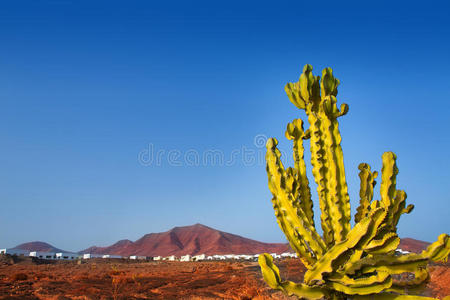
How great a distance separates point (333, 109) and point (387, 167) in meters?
1.07

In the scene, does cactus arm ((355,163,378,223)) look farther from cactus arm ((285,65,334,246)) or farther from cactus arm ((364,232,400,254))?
cactus arm ((364,232,400,254))

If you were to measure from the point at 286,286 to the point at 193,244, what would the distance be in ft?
286

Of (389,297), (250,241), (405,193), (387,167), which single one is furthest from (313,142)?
(250,241)

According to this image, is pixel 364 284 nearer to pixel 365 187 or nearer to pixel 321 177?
pixel 321 177

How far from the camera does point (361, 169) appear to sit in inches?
193

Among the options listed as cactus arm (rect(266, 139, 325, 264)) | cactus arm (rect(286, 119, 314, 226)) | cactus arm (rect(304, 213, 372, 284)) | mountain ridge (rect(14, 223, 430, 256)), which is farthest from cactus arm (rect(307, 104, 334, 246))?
mountain ridge (rect(14, 223, 430, 256))

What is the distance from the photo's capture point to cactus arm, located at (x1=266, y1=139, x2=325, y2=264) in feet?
14.2

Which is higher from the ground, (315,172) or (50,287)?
(315,172)

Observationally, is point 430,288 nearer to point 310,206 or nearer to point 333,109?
point 310,206

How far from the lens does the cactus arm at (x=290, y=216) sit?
4328 mm

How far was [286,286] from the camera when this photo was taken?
3.65 m

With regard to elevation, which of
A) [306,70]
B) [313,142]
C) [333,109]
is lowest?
[313,142]

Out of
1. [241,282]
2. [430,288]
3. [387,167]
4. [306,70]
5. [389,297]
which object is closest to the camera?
[389,297]

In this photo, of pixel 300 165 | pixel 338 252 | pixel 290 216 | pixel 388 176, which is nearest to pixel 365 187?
pixel 388 176
